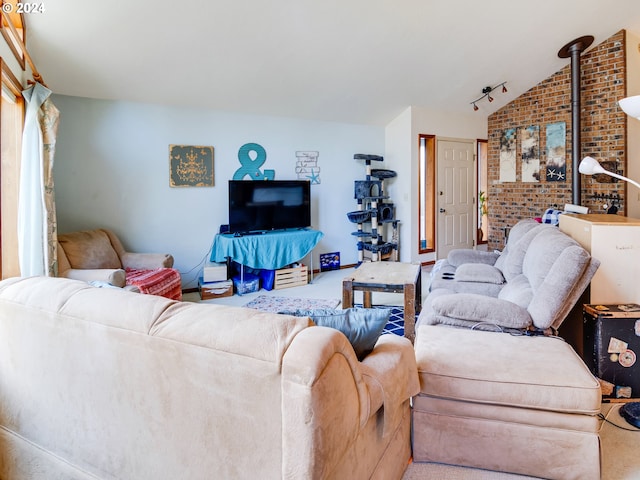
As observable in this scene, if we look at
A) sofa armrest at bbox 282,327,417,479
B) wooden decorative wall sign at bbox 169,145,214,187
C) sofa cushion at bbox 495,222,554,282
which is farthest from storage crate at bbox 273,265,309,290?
sofa armrest at bbox 282,327,417,479

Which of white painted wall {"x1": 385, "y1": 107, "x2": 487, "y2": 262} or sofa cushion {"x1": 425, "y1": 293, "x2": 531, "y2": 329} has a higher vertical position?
white painted wall {"x1": 385, "y1": 107, "x2": 487, "y2": 262}

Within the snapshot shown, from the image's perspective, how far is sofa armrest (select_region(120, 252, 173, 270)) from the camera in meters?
4.28

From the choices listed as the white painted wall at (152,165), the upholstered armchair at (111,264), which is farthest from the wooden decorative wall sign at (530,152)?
the upholstered armchair at (111,264)

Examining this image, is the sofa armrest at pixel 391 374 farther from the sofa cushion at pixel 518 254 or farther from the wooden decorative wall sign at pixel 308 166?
the wooden decorative wall sign at pixel 308 166

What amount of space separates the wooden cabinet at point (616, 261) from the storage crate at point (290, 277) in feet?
11.3

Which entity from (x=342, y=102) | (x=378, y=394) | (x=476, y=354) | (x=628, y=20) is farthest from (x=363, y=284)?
(x=628, y=20)

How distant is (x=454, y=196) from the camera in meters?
6.95

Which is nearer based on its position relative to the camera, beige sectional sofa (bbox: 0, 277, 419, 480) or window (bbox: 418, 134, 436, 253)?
beige sectional sofa (bbox: 0, 277, 419, 480)

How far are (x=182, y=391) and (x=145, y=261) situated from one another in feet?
11.2

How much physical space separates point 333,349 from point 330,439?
8.2 inches

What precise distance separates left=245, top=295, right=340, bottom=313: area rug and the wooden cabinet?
2.46 m

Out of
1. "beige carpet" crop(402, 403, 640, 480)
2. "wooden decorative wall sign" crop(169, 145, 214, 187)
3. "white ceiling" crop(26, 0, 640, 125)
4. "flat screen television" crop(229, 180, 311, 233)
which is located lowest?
"beige carpet" crop(402, 403, 640, 480)

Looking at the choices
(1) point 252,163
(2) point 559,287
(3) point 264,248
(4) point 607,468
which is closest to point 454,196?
(1) point 252,163

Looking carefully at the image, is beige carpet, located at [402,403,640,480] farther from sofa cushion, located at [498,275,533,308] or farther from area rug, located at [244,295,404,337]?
area rug, located at [244,295,404,337]
